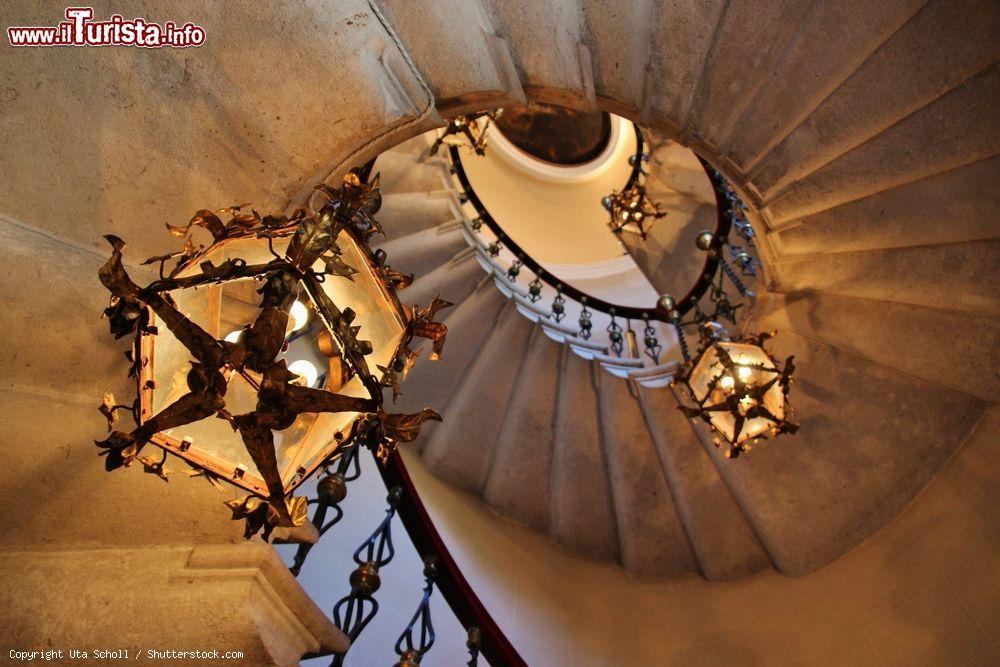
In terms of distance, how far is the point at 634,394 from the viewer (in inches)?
216

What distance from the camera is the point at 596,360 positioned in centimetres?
555

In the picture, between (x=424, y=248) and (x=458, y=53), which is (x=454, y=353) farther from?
(x=458, y=53)

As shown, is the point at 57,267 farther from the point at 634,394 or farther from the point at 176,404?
the point at 634,394

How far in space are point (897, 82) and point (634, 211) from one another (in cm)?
384

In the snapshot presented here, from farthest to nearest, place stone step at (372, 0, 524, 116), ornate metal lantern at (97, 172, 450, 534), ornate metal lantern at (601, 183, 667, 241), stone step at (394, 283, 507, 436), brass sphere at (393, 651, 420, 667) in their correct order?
ornate metal lantern at (601, 183, 667, 241)
stone step at (394, 283, 507, 436)
stone step at (372, 0, 524, 116)
brass sphere at (393, 651, 420, 667)
ornate metal lantern at (97, 172, 450, 534)

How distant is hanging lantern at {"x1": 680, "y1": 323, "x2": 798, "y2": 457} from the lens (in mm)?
4078

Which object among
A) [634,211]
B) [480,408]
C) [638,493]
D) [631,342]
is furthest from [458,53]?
[634,211]

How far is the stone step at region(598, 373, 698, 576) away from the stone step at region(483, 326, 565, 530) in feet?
1.69

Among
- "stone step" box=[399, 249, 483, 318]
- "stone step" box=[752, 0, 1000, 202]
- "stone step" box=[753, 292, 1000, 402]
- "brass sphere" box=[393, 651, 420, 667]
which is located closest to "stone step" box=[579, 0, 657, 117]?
"stone step" box=[752, 0, 1000, 202]

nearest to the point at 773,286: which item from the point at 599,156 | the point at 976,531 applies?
the point at 976,531

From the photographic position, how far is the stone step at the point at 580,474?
5570 millimetres

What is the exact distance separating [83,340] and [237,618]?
1130 millimetres

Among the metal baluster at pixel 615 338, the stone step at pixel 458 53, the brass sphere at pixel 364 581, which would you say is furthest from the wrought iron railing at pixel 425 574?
the metal baluster at pixel 615 338

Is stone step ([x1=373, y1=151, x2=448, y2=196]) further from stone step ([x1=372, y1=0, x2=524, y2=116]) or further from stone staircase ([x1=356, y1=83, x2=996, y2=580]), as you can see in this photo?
stone step ([x1=372, y1=0, x2=524, y2=116])
